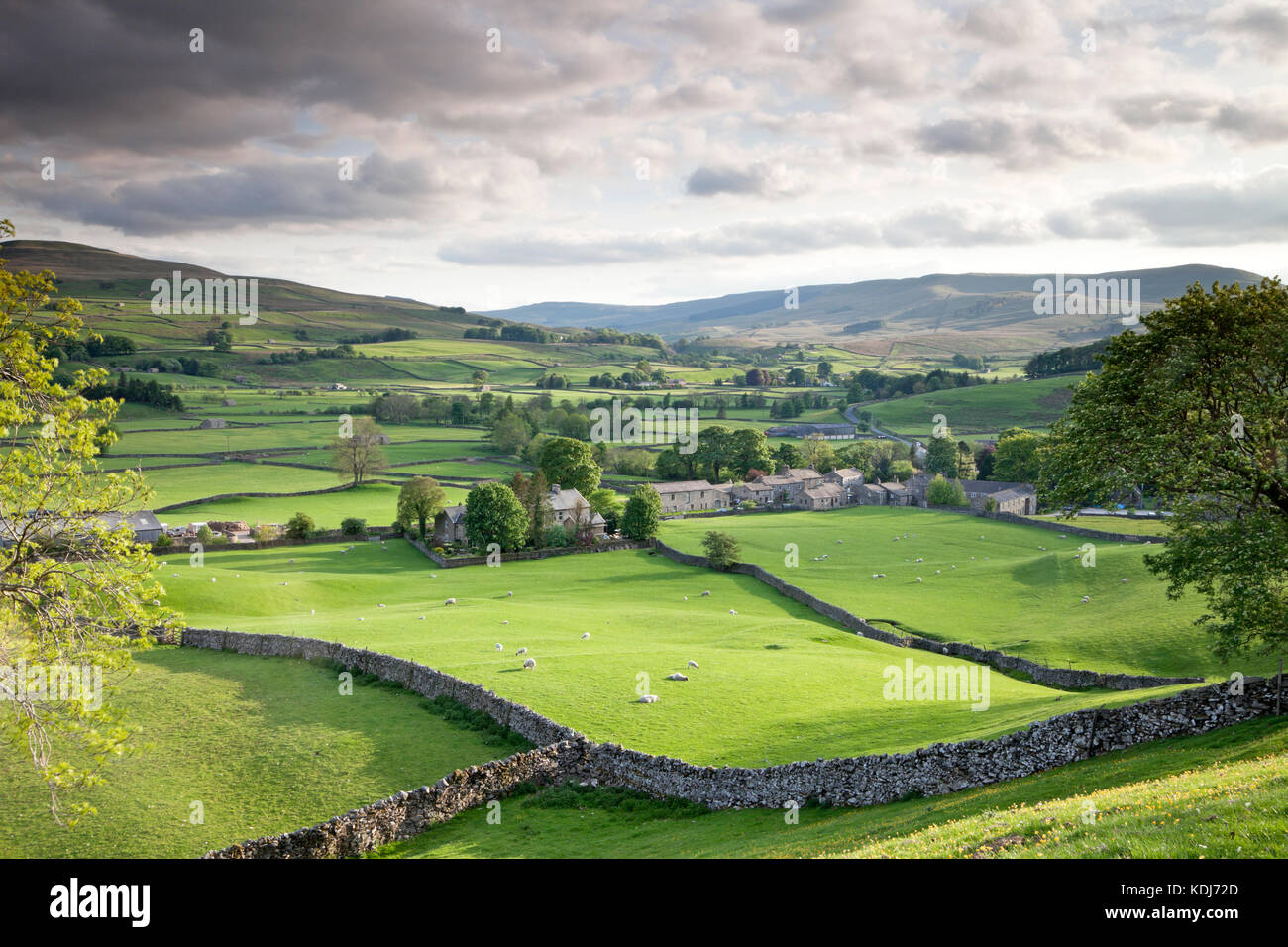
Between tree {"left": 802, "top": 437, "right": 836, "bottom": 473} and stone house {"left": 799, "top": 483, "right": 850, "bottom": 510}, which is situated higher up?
tree {"left": 802, "top": 437, "right": 836, "bottom": 473}

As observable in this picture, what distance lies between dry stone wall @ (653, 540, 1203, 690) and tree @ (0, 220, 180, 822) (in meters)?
34.5

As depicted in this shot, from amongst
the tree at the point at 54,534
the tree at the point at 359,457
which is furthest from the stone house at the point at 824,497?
the tree at the point at 54,534

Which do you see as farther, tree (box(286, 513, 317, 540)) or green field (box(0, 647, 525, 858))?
tree (box(286, 513, 317, 540))

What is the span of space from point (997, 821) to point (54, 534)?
58.5 feet

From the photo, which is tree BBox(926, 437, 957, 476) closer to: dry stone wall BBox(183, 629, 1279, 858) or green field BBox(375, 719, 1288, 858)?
dry stone wall BBox(183, 629, 1279, 858)

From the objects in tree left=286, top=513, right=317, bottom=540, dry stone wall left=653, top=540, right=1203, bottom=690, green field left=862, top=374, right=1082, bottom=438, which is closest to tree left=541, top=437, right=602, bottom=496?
tree left=286, top=513, right=317, bottom=540

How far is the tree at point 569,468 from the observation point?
298ft

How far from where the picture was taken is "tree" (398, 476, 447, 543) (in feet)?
248

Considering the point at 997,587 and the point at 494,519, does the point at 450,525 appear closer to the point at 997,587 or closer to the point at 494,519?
the point at 494,519

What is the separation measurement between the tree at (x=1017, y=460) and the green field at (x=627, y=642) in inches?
2498
